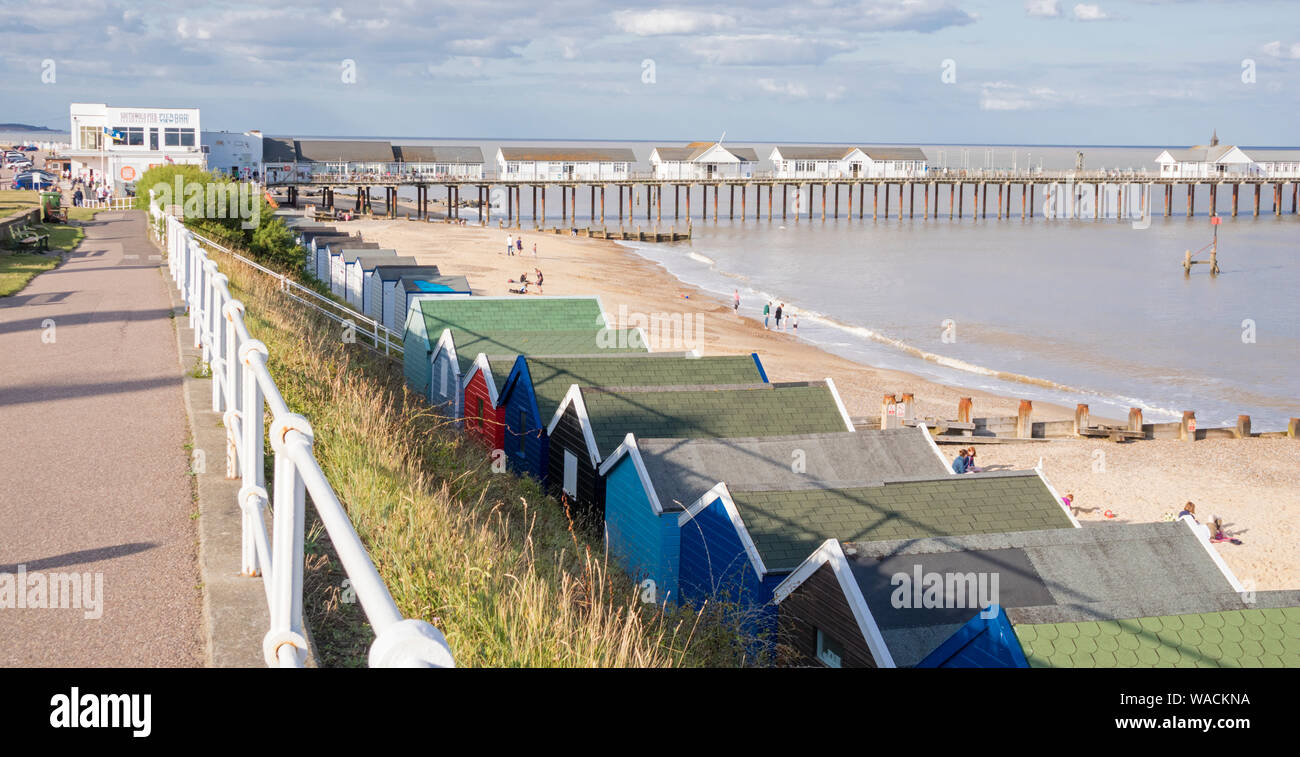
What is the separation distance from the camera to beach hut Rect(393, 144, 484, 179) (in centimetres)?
10125

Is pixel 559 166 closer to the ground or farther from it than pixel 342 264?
farther from it

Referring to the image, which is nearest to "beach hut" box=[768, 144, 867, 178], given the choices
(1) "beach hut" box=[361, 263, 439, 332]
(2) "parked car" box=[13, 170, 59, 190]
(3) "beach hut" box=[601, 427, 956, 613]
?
(2) "parked car" box=[13, 170, 59, 190]

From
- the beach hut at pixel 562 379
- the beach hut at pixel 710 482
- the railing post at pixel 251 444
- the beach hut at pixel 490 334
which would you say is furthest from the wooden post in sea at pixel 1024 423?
the railing post at pixel 251 444

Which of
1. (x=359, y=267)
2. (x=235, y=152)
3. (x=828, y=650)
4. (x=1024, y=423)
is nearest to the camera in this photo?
(x=828, y=650)

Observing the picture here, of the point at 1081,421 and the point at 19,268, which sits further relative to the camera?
the point at 1081,421

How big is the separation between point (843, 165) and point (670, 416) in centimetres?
9647

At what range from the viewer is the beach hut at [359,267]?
32219mm

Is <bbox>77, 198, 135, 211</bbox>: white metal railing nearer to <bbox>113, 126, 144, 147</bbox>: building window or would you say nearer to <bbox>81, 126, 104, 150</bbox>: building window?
<bbox>113, 126, 144, 147</bbox>: building window

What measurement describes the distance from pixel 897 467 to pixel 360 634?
9444mm

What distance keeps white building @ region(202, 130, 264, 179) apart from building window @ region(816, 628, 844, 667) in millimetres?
83002

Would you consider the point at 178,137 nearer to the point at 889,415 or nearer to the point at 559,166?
the point at 559,166

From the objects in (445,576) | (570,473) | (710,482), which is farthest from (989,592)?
(570,473)

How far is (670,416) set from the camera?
1470 centimetres
